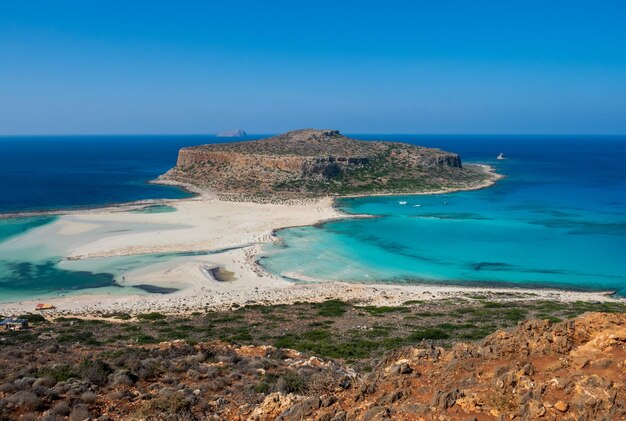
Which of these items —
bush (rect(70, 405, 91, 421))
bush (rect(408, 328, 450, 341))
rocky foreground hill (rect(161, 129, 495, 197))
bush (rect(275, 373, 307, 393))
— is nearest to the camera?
bush (rect(70, 405, 91, 421))

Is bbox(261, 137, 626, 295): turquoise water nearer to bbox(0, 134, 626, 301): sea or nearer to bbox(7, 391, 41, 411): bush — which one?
bbox(0, 134, 626, 301): sea

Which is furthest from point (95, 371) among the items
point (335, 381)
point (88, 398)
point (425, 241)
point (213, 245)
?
point (425, 241)

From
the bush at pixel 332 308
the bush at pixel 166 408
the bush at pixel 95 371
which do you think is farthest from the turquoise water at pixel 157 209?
the bush at pixel 166 408

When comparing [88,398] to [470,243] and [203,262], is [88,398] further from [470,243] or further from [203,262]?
[470,243]

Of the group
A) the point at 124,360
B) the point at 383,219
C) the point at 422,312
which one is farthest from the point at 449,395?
the point at 383,219

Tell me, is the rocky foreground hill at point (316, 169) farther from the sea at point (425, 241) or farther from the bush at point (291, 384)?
the bush at point (291, 384)

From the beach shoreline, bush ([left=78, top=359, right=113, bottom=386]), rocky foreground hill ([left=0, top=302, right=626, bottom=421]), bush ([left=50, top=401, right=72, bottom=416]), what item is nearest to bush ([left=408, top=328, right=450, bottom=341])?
rocky foreground hill ([left=0, top=302, right=626, bottom=421])
